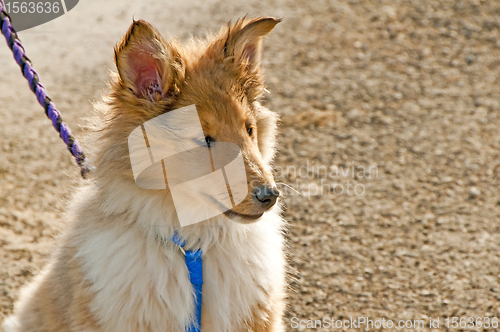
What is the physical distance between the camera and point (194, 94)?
2699 millimetres

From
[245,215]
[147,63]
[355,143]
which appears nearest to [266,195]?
[245,215]

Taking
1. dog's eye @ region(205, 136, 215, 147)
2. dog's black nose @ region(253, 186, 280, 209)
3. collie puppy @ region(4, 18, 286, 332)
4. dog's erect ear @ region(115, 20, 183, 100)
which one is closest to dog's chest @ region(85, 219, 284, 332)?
collie puppy @ region(4, 18, 286, 332)

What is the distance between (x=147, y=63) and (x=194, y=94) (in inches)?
10.4

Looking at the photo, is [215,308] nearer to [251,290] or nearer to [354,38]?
[251,290]

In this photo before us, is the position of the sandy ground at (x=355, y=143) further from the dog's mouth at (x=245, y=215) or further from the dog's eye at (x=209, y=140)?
the dog's mouth at (x=245, y=215)

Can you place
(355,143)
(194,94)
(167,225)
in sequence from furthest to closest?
(355,143) < (167,225) < (194,94)

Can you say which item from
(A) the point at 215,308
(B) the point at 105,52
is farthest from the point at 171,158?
(B) the point at 105,52

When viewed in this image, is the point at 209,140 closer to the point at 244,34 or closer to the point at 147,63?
the point at 147,63

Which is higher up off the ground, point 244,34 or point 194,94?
point 244,34

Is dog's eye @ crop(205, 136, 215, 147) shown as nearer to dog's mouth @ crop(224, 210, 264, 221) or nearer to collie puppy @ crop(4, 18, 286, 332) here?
collie puppy @ crop(4, 18, 286, 332)

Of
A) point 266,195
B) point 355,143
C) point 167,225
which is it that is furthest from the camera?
point 355,143

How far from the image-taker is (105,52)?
7238 millimetres

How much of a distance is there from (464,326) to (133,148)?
266cm

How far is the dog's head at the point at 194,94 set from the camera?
258 cm
